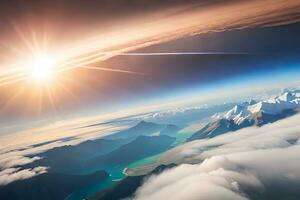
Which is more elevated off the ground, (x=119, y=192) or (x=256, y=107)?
(x=256, y=107)

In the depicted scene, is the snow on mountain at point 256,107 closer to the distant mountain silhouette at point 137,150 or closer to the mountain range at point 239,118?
the mountain range at point 239,118

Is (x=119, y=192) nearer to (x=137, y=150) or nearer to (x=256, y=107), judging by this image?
(x=137, y=150)

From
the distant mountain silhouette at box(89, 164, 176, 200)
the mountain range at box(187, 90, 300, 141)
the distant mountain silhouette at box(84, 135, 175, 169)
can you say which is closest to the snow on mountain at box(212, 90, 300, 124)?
the mountain range at box(187, 90, 300, 141)

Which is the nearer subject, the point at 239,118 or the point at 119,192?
the point at 119,192

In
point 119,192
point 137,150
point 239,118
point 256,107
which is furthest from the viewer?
point 256,107

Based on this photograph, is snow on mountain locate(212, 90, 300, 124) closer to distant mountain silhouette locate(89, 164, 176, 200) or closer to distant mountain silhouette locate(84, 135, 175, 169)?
distant mountain silhouette locate(84, 135, 175, 169)

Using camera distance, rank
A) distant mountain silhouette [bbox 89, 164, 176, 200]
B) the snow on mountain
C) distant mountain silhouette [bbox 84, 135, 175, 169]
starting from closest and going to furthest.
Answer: distant mountain silhouette [bbox 84, 135, 175, 169], distant mountain silhouette [bbox 89, 164, 176, 200], the snow on mountain

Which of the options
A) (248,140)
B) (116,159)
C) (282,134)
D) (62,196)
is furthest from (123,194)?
(282,134)

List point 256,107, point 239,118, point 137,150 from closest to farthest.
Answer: point 137,150
point 239,118
point 256,107

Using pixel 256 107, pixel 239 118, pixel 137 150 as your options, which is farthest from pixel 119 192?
pixel 256 107

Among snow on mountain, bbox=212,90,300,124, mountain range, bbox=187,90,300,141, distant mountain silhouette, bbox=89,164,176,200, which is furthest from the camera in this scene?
snow on mountain, bbox=212,90,300,124

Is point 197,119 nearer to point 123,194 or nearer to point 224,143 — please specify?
point 224,143
